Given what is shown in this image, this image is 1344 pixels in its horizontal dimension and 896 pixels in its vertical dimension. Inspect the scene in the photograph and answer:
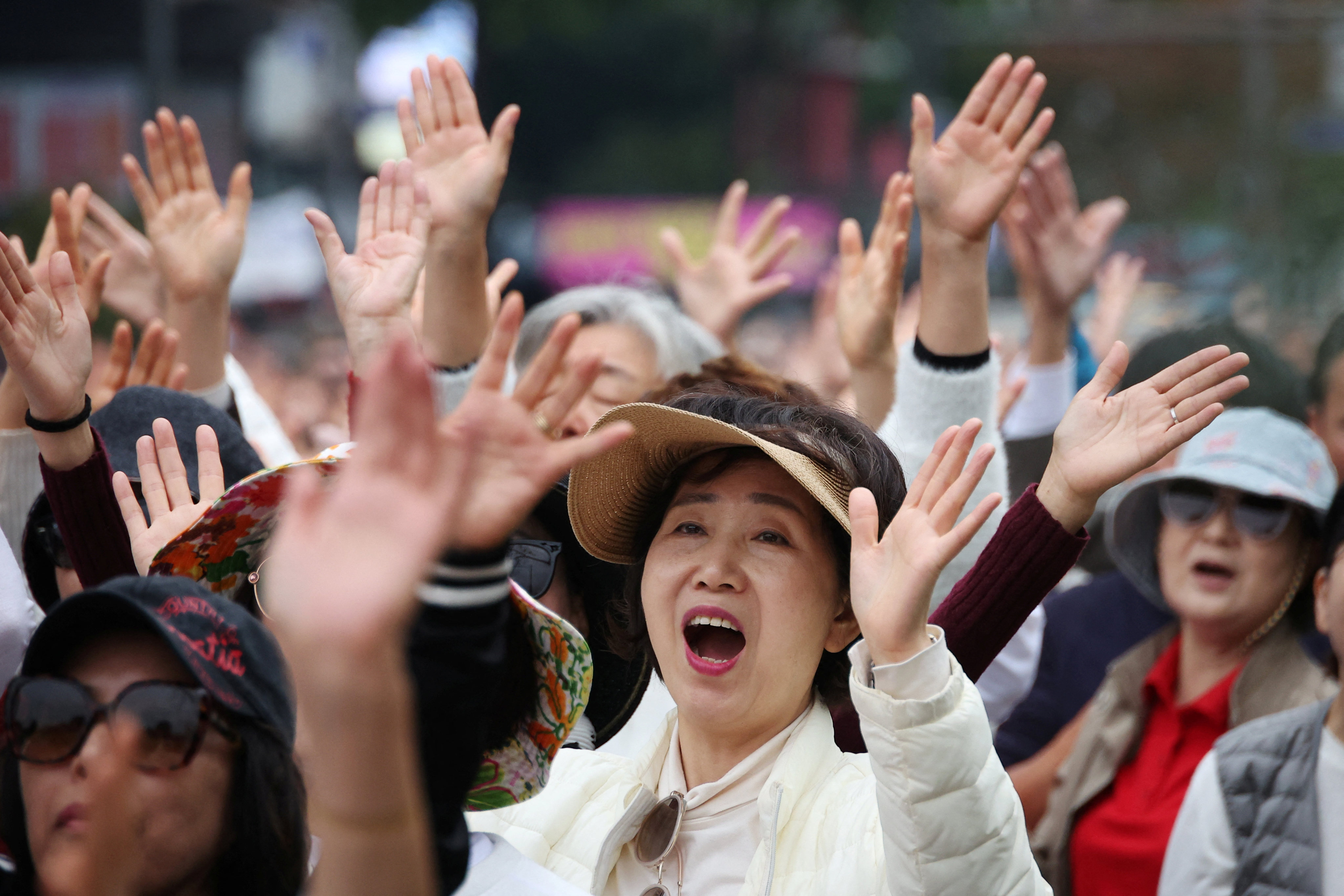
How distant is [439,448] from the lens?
4.25 ft

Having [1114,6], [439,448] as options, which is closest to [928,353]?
[439,448]

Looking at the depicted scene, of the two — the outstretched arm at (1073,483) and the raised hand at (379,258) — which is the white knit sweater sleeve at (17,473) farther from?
the outstretched arm at (1073,483)

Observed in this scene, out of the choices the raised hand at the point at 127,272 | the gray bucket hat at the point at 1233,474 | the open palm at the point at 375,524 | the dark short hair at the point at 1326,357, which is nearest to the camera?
the open palm at the point at 375,524

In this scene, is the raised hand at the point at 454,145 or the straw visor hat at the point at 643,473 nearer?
the straw visor hat at the point at 643,473

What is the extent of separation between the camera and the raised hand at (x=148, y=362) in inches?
130

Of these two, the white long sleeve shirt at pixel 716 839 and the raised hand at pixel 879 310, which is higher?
the raised hand at pixel 879 310

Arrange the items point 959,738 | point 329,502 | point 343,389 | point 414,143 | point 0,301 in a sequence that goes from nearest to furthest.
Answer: point 329,502 → point 959,738 → point 0,301 → point 414,143 → point 343,389

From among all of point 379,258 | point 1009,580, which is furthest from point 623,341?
point 1009,580

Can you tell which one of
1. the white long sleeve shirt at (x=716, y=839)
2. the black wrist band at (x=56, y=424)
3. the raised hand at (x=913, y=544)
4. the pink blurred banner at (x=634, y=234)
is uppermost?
the raised hand at (x=913, y=544)

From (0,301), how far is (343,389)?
303cm

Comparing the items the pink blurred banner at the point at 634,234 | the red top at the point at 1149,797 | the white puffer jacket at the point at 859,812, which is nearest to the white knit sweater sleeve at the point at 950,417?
the white puffer jacket at the point at 859,812

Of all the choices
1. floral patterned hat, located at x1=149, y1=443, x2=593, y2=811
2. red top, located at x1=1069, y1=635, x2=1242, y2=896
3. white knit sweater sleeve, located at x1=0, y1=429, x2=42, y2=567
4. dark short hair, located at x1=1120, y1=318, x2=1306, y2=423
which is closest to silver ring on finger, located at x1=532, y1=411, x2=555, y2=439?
floral patterned hat, located at x1=149, y1=443, x2=593, y2=811

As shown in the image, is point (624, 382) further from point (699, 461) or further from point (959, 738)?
point (959, 738)

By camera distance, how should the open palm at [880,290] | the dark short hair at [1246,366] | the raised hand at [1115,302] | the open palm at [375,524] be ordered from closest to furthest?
1. the open palm at [375,524]
2. the open palm at [880,290]
3. the dark short hair at [1246,366]
4. the raised hand at [1115,302]
